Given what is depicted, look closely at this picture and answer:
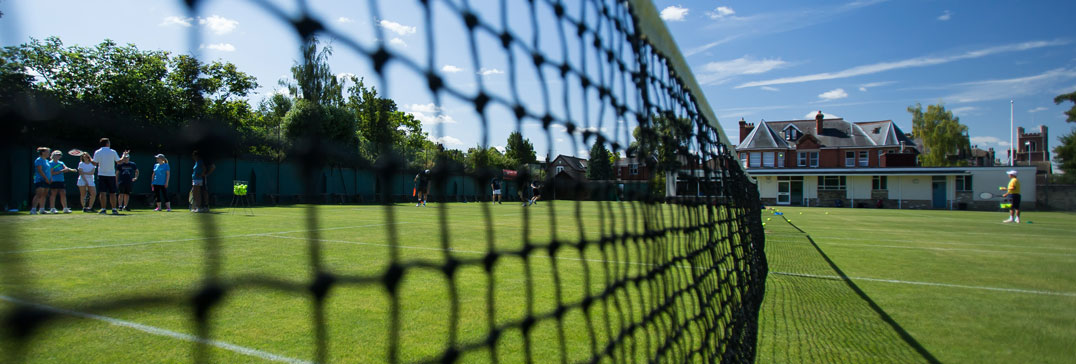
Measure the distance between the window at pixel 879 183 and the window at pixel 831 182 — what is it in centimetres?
159

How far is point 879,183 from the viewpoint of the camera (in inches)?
1324

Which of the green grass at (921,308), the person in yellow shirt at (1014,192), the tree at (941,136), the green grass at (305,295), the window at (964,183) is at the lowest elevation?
the green grass at (921,308)

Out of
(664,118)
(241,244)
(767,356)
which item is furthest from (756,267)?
(241,244)

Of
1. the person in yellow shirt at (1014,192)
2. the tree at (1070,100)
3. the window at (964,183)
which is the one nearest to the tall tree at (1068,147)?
the tree at (1070,100)

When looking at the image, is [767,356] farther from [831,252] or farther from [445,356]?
[831,252]

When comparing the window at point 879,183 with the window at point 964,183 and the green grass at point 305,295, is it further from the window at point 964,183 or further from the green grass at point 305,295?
the green grass at point 305,295

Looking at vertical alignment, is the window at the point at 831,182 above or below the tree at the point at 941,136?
below

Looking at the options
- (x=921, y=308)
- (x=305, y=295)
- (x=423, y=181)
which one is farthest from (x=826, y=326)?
(x=305, y=295)

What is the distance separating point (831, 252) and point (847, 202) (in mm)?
31419

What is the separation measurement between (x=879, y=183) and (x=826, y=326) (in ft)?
118

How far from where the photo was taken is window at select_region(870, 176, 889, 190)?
33469 mm

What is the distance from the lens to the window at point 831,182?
3456 centimetres

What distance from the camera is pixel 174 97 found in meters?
0.91

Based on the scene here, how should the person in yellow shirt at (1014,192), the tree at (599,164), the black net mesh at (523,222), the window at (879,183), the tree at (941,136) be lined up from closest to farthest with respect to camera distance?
the black net mesh at (523,222), the tree at (599,164), the person in yellow shirt at (1014,192), the window at (879,183), the tree at (941,136)
